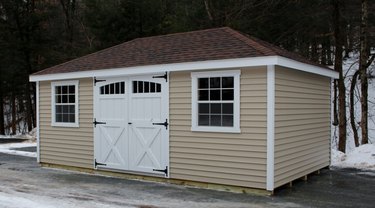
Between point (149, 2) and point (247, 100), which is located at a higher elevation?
point (149, 2)

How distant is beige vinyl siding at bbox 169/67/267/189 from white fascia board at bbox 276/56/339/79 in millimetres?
356

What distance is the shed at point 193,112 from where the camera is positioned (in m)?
7.13

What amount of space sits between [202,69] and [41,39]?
16.9m

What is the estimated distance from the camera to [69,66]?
10.2 m

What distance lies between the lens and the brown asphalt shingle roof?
756cm

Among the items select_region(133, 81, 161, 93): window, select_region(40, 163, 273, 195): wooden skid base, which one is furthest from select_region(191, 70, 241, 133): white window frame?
select_region(40, 163, 273, 195): wooden skid base

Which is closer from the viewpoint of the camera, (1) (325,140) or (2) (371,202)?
(2) (371,202)

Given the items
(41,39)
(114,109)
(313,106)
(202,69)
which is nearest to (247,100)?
(202,69)

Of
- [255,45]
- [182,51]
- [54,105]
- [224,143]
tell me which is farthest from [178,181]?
[54,105]

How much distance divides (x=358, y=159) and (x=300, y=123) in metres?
3.34

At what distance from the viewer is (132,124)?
870 centimetres

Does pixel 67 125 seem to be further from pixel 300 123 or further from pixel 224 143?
pixel 300 123

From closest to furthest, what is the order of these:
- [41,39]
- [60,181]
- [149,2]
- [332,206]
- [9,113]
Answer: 1. [332,206]
2. [60,181]
3. [149,2]
4. [41,39]
5. [9,113]

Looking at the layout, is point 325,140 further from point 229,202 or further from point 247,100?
point 229,202
